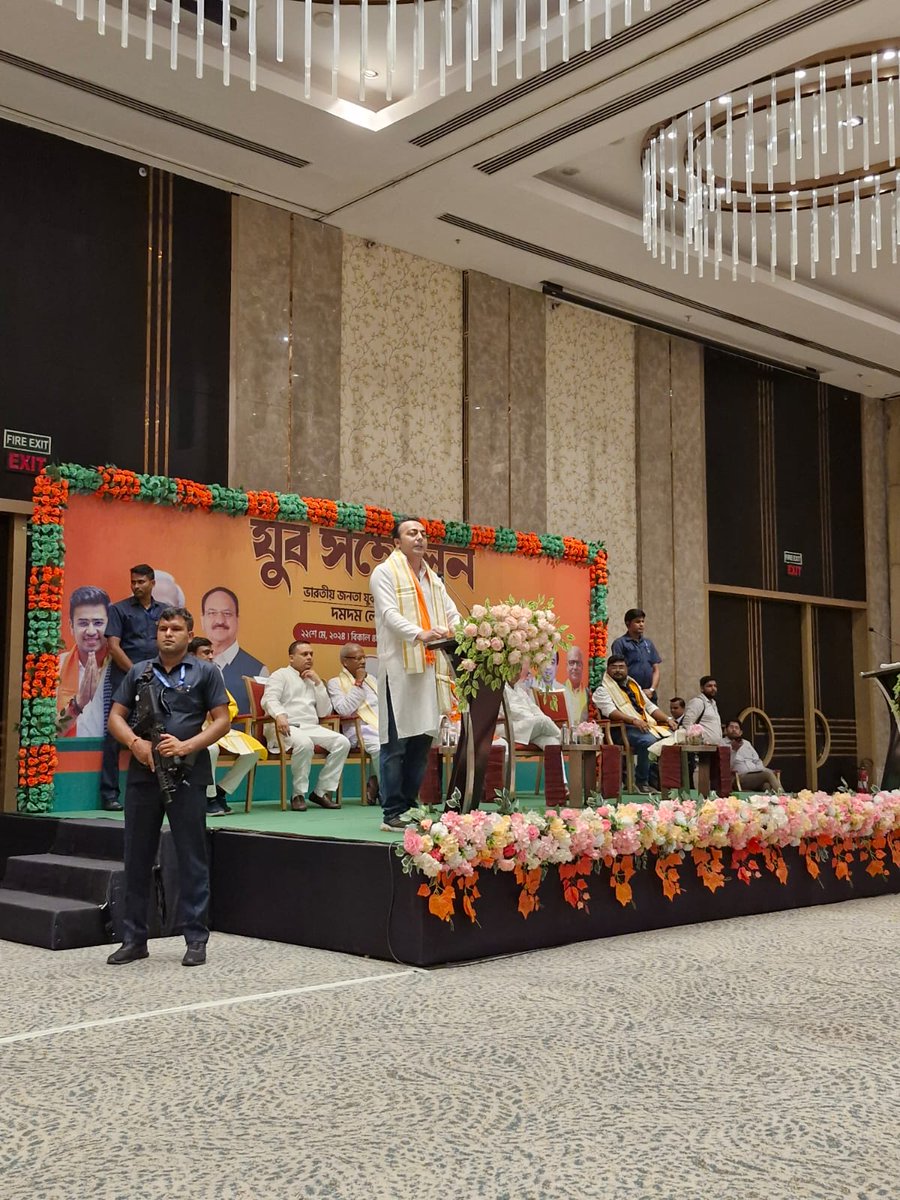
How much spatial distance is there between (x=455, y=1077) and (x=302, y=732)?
4.79 metres

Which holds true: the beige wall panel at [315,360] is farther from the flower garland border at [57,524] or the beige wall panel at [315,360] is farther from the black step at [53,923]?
the black step at [53,923]

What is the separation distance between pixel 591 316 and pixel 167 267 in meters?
4.70

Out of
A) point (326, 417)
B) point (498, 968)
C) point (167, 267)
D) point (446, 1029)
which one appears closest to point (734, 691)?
point (326, 417)

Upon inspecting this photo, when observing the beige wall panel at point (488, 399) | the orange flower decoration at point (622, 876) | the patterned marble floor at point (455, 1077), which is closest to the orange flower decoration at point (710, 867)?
the orange flower decoration at point (622, 876)

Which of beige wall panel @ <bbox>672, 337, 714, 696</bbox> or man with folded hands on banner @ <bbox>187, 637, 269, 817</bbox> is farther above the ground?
beige wall panel @ <bbox>672, 337, 714, 696</bbox>

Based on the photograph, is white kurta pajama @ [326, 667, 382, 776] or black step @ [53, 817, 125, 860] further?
white kurta pajama @ [326, 667, 382, 776]

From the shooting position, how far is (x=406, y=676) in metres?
6.02

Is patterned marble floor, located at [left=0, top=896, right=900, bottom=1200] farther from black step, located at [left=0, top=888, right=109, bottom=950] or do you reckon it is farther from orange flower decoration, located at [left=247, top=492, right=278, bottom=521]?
orange flower decoration, located at [left=247, top=492, right=278, bottom=521]

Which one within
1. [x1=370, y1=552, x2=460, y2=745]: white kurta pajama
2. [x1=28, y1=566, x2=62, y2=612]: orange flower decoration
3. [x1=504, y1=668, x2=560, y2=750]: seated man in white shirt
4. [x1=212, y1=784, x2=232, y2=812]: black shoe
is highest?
[x1=28, y1=566, x2=62, y2=612]: orange flower decoration

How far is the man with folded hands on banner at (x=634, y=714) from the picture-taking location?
379 inches

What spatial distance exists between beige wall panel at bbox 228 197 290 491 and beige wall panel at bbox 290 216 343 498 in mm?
95

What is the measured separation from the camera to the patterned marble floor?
2.58 m

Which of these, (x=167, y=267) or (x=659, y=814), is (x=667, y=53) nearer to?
(x=167, y=267)

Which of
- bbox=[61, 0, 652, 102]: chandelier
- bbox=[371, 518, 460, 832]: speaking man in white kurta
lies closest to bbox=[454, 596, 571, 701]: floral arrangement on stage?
bbox=[371, 518, 460, 832]: speaking man in white kurta
